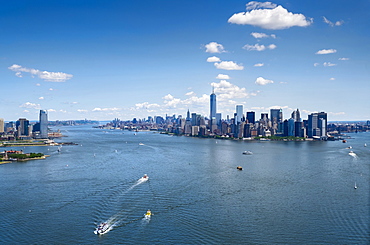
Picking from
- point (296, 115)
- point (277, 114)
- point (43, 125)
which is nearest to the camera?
point (43, 125)

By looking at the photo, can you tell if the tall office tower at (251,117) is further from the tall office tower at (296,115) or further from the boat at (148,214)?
the boat at (148,214)

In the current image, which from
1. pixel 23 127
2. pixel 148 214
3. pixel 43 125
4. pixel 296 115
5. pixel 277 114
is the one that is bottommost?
pixel 148 214

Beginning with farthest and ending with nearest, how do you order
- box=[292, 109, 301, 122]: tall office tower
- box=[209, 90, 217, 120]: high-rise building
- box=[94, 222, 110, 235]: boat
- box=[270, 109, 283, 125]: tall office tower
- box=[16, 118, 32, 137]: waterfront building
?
box=[209, 90, 217, 120]: high-rise building
box=[270, 109, 283, 125]: tall office tower
box=[292, 109, 301, 122]: tall office tower
box=[16, 118, 32, 137]: waterfront building
box=[94, 222, 110, 235]: boat

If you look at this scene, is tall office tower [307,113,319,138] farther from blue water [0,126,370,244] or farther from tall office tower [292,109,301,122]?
blue water [0,126,370,244]

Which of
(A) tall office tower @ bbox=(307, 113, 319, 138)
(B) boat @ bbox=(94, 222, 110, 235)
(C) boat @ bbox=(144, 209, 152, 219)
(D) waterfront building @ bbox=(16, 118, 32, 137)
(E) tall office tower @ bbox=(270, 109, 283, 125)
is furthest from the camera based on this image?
(E) tall office tower @ bbox=(270, 109, 283, 125)

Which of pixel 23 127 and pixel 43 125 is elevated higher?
pixel 43 125

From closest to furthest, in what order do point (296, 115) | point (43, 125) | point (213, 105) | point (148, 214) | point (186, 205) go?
point (148, 214), point (186, 205), point (43, 125), point (296, 115), point (213, 105)

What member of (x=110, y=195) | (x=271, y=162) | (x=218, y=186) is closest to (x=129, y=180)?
(x=110, y=195)

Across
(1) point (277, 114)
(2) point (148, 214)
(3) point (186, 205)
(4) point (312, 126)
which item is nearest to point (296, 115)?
(1) point (277, 114)

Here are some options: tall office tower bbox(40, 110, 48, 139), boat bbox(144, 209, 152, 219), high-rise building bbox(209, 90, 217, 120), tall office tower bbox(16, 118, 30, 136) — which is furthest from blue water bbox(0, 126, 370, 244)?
high-rise building bbox(209, 90, 217, 120)

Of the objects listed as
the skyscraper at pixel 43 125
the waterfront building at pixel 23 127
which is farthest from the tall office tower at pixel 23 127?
the skyscraper at pixel 43 125

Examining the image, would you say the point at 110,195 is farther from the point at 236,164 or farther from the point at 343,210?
the point at 236,164

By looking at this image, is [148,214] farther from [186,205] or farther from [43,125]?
[43,125]
